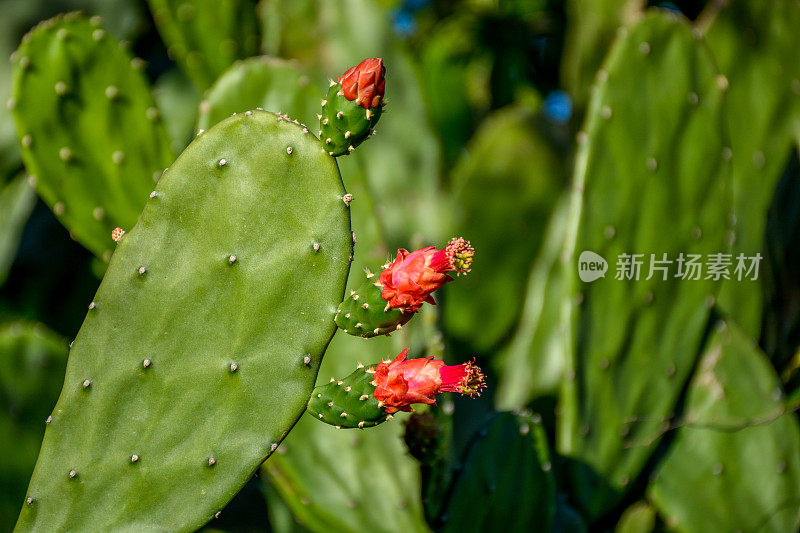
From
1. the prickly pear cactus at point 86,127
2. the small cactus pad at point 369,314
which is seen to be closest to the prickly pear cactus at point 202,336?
the small cactus pad at point 369,314

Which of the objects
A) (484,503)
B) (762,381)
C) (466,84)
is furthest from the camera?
(466,84)

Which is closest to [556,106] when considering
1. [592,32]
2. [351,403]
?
[592,32]

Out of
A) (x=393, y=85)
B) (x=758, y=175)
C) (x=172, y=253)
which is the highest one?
(x=172, y=253)

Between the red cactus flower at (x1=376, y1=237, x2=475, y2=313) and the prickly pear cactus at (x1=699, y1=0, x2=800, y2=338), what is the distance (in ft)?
3.05

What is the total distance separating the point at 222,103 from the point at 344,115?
1.59ft

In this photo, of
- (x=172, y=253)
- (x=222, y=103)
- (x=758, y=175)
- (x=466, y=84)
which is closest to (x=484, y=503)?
(x=172, y=253)

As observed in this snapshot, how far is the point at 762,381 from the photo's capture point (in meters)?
1.29

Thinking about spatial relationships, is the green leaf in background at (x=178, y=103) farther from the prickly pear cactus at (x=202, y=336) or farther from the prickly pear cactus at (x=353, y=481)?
the prickly pear cactus at (x=202, y=336)

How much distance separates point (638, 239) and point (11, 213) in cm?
116

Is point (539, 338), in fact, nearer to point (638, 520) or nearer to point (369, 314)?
point (638, 520)

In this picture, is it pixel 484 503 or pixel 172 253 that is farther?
pixel 484 503

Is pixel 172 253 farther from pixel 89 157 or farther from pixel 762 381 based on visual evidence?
pixel 762 381

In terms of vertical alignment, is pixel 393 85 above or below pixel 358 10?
below

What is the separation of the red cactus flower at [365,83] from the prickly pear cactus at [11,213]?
1.00 m
